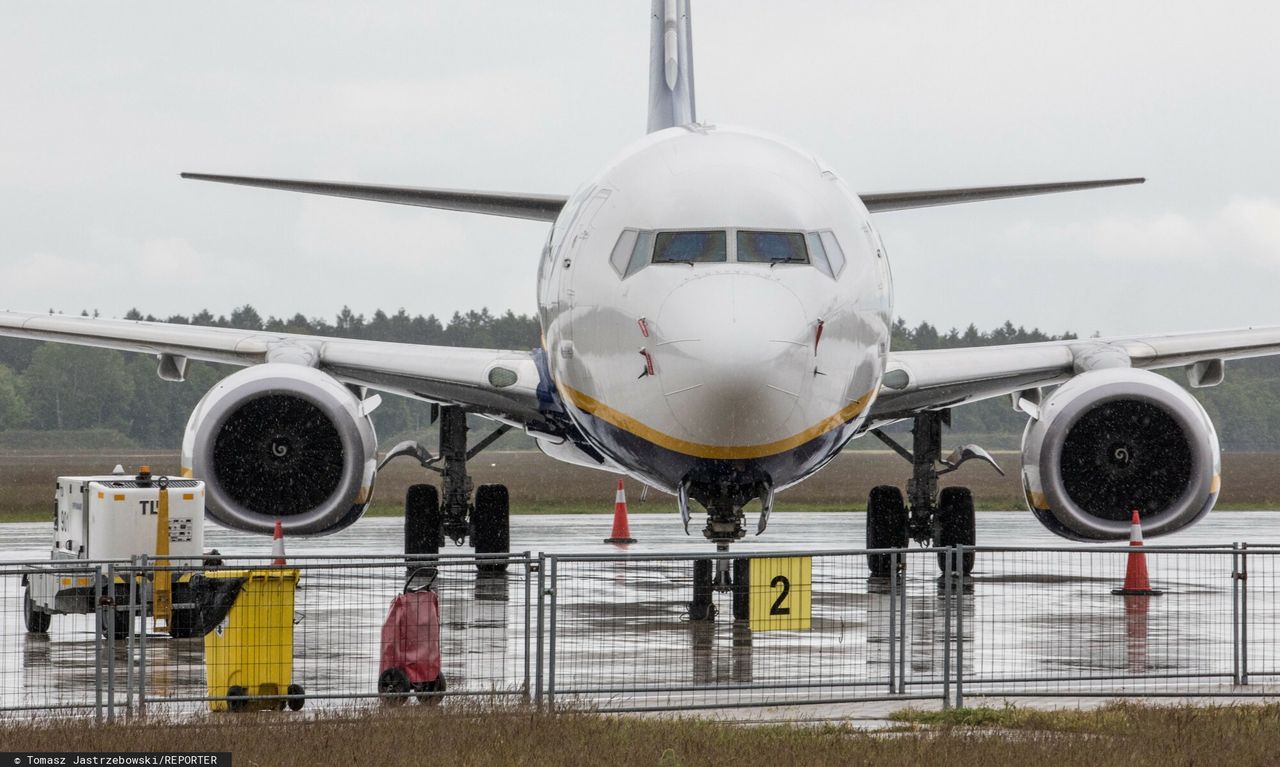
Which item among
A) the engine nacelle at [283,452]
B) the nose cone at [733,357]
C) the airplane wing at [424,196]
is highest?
the airplane wing at [424,196]

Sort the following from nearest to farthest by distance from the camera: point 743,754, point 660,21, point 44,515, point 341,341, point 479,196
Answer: point 743,754, point 479,196, point 341,341, point 660,21, point 44,515

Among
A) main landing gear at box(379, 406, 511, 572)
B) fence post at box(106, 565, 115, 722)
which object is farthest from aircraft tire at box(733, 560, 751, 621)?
main landing gear at box(379, 406, 511, 572)

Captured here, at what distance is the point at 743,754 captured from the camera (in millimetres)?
7250

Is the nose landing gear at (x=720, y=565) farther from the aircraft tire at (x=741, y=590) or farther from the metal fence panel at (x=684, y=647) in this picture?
the metal fence panel at (x=684, y=647)

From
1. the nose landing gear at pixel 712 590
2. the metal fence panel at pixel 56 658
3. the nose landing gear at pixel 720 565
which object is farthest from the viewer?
the nose landing gear at pixel 712 590

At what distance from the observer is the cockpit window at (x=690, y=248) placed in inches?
444

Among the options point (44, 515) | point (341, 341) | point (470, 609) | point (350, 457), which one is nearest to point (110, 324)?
point (341, 341)

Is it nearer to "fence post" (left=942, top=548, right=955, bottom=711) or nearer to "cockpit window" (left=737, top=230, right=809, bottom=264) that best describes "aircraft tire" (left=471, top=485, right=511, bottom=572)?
"cockpit window" (left=737, top=230, right=809, bottom=264)

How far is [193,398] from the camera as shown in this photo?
4099 inches

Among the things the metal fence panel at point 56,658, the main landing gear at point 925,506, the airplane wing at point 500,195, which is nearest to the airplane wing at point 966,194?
the airplane wing at point 500,195

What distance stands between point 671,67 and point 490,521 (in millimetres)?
4960

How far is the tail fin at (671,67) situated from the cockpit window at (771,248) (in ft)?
20.4

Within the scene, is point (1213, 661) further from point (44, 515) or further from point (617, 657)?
point (44, 515)

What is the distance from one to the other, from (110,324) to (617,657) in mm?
8322
